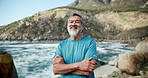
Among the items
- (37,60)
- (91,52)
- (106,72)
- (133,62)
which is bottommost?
(37,60)

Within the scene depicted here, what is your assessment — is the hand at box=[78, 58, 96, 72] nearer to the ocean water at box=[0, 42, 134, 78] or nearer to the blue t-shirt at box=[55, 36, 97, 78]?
the blue t-shirt at box=[55, 36, 97, 78]

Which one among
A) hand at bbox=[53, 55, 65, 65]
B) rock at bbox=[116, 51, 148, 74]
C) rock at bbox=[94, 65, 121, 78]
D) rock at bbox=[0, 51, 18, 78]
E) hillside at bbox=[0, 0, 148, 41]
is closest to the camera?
hand at bbox=[53, 55, 65, 65]

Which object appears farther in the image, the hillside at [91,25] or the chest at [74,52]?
the hillside at [91,25]

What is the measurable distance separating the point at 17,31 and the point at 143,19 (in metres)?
128

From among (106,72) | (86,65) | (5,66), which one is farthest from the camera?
(106,72)

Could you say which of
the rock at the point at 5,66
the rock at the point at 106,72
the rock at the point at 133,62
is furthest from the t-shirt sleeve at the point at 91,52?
the rock at the point at 106,72

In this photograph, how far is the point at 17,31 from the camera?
151000 millimetres

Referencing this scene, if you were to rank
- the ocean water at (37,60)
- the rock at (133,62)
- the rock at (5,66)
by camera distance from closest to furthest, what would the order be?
the rock at (5,66)
the rock at (133,62)
the ocean water at (37,60)

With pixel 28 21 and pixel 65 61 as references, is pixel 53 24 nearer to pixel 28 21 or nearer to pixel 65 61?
Result: pixel 28 21

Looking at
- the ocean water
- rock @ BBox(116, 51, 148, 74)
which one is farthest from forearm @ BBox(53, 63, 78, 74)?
the ocean water

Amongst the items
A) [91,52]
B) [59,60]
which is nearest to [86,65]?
[91,52]

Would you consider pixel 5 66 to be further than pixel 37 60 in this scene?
No

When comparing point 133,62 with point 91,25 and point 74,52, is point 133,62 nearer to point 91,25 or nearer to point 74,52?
→ point 74,52

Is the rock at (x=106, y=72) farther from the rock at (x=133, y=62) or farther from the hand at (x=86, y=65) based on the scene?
the hand at (x=86, y=65)
